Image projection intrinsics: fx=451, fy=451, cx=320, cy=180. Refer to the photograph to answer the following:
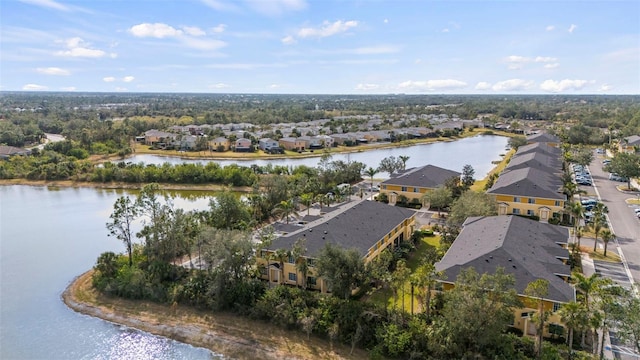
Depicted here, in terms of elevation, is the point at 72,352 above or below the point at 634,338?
below

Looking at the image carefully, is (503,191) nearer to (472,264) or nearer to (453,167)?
(472,264)

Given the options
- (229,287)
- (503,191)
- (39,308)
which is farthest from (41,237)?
(503,191)

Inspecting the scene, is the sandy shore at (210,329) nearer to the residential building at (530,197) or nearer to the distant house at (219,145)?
the residential building at (530,197)

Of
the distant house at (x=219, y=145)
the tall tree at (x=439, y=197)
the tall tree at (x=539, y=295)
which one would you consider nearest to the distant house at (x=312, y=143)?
the distant house at (x=219, y=145)

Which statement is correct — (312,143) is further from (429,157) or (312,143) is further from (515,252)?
(515,252)

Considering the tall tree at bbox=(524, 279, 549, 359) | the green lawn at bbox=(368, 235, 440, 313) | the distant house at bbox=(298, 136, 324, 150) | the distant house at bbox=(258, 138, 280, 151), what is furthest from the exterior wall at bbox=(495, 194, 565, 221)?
the distant house at bbox=(298, 136, 324, 150)
